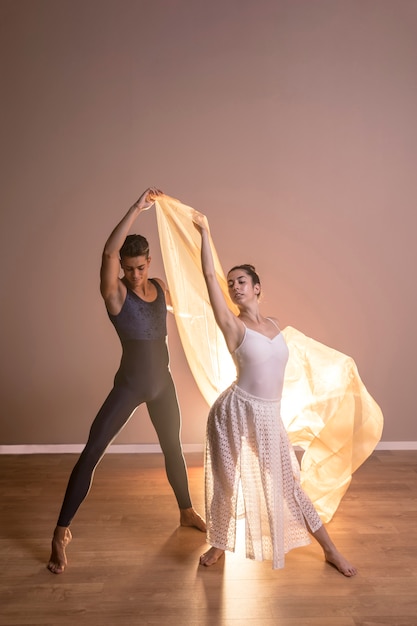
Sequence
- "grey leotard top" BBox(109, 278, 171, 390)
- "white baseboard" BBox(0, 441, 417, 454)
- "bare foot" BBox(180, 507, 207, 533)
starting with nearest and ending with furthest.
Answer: "grey leotard top" BBox(109, 278, 171, 390) < "bare foot" BBox(180, 507, 207, 533) < "white baseboard" BBox(0, 441, 417, 454)

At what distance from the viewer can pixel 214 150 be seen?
402 cm

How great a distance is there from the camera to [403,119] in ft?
13.3

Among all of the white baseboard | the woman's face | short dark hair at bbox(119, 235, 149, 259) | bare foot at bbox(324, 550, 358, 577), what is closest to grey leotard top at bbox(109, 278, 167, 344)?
short dark hair at bbox(119, 235, 149, 259)

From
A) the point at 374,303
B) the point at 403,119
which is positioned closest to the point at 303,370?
the point at 374,303

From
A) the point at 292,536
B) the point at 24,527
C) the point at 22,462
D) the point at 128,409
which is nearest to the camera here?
the point at 292,536

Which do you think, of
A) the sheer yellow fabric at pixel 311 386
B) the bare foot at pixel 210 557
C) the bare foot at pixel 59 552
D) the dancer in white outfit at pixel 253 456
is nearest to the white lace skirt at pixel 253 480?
the dancer in white outfit at pixel 253 456

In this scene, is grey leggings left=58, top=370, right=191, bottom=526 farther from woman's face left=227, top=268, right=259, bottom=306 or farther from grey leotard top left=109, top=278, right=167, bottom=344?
woman's face left=227, top=268, right=259, bottom=306

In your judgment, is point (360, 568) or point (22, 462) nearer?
point (360, 568)

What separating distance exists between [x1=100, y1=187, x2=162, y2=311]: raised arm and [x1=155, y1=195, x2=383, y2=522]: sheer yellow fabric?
12.1 inches

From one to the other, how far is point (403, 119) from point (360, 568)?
9.04 feet

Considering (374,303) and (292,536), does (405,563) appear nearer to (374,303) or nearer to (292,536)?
(292,536)

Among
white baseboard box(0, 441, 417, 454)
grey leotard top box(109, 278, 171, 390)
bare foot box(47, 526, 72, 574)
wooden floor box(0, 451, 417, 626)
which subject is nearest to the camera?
wooden floor box(0, 451, 417, 626)

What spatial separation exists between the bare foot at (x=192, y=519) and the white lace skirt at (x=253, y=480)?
436 mm

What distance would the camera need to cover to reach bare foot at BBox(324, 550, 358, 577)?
8.36 ft
